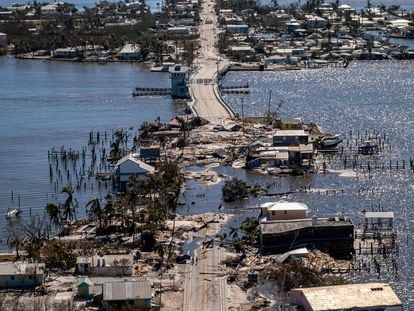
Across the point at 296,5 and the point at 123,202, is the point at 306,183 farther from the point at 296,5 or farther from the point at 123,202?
the point at 296,5

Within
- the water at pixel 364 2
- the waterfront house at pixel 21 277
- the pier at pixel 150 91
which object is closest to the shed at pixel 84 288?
the waterfront house at pixel 21 277

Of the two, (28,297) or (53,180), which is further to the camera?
(53,180)

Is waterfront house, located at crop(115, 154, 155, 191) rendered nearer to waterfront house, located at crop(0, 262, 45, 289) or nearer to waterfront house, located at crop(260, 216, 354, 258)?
waterfront house, located at crop(260, 216, 354, 258)

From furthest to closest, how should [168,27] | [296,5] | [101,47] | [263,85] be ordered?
[296,5] → [168,27] → [101,47] → [263,85]

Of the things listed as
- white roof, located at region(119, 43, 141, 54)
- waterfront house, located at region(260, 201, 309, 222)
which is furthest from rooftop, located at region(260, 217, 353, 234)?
white roof, located at region(119, 43, 141, 54)

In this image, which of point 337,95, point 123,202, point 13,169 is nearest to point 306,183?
point 123,202

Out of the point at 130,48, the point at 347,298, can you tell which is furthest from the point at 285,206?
the point at 130,48

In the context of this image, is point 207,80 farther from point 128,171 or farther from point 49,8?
point 49,8
